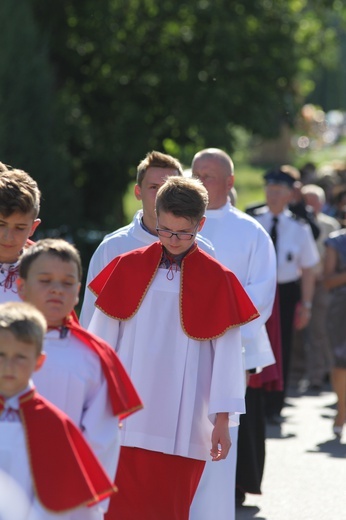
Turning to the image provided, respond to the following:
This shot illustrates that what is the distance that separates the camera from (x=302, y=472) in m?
10.1

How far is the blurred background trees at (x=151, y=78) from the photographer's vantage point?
24438mm

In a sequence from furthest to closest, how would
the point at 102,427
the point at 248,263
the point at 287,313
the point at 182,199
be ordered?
the point at 287,313
the point at 248,263
the point at 182,199
the point at 102,427

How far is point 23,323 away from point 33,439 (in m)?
0.40

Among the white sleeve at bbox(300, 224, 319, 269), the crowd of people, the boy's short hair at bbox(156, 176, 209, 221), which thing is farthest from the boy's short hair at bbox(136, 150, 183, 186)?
the white sleeve at bbox(300, 224, 319, 269)

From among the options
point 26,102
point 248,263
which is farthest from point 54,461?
point 26,102

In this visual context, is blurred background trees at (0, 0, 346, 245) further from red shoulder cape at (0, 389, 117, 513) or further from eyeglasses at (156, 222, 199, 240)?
red shoulder cape at (0, 389, 117, 513)

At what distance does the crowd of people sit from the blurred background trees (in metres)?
14.6

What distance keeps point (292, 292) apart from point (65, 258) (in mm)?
8097

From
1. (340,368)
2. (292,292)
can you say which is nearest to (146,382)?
(340,368)

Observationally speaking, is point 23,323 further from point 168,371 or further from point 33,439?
point 168,371

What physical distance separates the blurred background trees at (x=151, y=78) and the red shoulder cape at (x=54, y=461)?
18712 millimetres

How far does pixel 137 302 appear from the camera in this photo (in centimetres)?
640

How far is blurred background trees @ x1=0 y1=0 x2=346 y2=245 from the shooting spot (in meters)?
24.4

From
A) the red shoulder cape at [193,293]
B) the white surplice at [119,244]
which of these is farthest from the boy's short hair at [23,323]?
the white surplice at [119,244]
